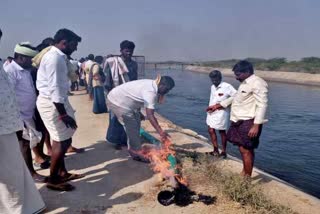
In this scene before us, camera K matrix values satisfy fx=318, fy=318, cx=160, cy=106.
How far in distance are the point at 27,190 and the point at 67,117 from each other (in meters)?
1.07

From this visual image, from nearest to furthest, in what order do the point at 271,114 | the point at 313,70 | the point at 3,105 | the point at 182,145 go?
the point at 3,105 < the point at 182,145 < the point at 271,114 < the point at 313,70

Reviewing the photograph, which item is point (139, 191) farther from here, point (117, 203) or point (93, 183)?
point (93, 183)

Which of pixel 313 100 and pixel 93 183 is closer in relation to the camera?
pixel 93 183

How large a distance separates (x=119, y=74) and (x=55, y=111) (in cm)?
313

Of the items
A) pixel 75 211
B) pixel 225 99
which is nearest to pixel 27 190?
pixel 75 211

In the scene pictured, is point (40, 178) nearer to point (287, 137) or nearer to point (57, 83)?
point (57, 83)

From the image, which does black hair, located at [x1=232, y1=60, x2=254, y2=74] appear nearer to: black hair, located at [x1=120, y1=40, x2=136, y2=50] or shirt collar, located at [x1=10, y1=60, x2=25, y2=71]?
black hair, located at [x1=120, y1=40, x2=136, y2=50]

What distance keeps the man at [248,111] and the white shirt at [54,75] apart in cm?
269

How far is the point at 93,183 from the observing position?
497cm

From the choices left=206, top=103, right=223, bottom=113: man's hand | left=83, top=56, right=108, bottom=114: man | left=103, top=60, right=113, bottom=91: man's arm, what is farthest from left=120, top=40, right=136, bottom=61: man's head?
left=83, top=56, right=108, bottom=114: man

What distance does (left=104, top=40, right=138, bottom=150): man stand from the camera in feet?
22.1

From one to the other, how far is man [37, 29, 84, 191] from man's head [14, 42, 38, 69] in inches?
19.8

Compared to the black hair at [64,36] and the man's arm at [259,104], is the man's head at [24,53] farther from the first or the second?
the man's arm at [259,104]

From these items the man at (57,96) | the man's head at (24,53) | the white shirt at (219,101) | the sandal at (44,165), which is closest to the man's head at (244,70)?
the white shirt at (219,101)
